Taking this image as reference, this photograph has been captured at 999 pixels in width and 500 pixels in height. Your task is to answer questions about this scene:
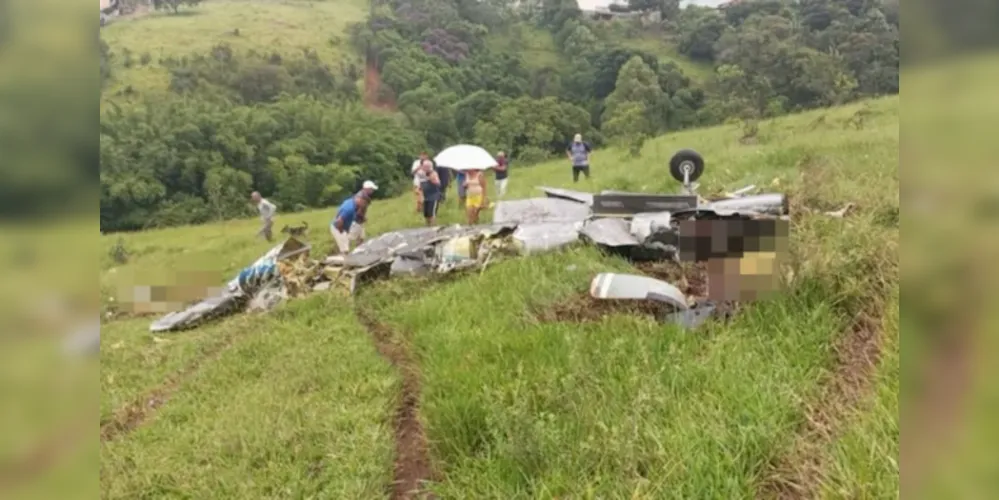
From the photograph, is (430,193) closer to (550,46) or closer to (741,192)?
(741,192)

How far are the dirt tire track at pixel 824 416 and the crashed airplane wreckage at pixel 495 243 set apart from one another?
7.54 ft

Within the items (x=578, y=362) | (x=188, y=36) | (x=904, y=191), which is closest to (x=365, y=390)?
(x=578, y=362)

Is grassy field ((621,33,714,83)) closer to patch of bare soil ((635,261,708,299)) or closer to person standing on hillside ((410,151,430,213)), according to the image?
person standing on hillside ((410,151,430,213))

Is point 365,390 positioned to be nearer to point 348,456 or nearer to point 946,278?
point 348,456

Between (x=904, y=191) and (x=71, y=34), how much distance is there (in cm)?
122

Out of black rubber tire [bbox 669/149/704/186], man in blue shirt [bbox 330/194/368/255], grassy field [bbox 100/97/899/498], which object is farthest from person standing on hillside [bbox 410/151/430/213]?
grassy field [bbox 100/97/899/498]

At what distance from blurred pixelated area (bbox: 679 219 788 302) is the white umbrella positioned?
866 centimetres

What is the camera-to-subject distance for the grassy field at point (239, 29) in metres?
62.6

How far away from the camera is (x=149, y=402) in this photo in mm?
5887

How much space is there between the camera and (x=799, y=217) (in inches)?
273

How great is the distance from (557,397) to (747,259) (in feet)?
4.96

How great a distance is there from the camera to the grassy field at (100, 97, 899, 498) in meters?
2.94

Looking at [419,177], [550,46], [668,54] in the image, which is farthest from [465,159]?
[550,46]

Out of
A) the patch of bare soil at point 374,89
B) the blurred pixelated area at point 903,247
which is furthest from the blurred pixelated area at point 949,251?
the patch of bare soil at point 374,89
